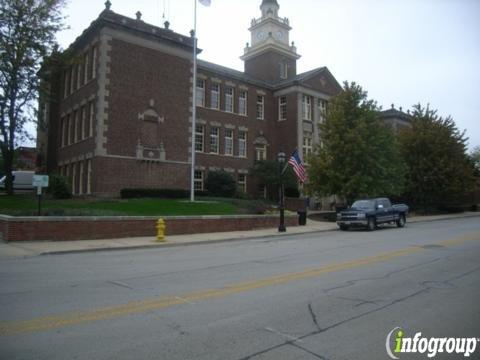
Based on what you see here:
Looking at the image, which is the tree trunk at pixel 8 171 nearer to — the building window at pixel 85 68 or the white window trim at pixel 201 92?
the building window at pixel 85 68

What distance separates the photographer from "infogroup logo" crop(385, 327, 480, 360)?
4887 millimetres

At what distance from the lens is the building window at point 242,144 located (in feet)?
133

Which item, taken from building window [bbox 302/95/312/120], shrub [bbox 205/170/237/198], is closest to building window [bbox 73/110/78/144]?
shrub [bbox 205/170/237/198]

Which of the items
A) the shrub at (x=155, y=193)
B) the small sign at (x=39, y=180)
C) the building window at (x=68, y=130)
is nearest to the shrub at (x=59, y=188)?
the shrub at (x=155, y=193)

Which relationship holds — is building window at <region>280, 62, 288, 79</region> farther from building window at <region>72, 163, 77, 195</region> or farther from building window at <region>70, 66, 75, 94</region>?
building window at <region>72, 163, 77, 195</region>

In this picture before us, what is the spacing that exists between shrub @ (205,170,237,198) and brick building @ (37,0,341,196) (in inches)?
79.2

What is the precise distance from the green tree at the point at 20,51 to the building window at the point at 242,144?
1812 cm

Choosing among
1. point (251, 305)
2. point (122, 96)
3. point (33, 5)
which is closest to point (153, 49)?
point (122, 96)

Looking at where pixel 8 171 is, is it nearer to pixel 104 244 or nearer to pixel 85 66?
pixel 85 66

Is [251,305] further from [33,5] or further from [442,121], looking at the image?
[442,121]

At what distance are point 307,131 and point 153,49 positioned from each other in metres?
18.7

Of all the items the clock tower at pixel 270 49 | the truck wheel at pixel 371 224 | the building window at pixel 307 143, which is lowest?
the truck wheel at pixel 371 224

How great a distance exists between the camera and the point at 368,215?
23.9m

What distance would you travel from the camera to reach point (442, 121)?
140 ft
